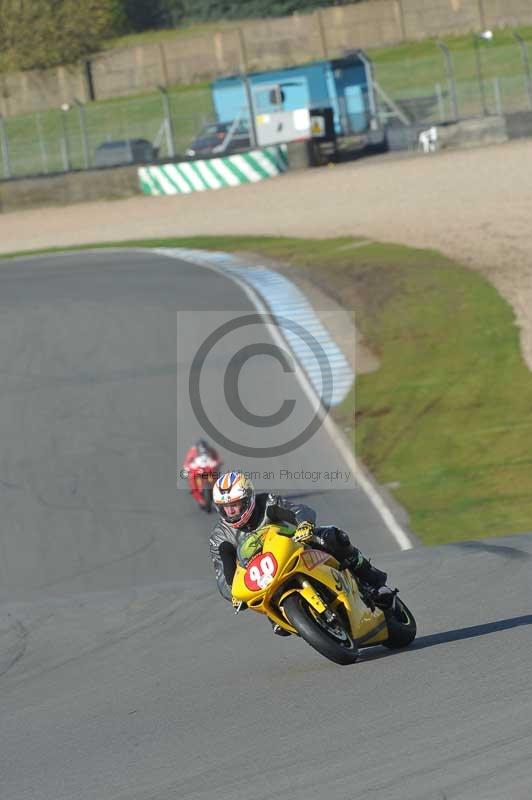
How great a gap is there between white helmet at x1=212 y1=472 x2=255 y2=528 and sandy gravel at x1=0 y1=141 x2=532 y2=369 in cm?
1623

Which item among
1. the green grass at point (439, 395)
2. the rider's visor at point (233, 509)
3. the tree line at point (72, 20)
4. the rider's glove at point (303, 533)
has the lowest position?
the green grass at point (439, 395)

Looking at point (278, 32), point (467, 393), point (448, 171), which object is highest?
point (278, 32)

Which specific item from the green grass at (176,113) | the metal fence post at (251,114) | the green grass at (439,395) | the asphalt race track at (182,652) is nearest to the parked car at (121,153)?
the green grass at (176,113)

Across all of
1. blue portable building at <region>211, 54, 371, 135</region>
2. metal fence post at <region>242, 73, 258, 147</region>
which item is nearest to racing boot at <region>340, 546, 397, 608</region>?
metal fence post at <region>242, 73, 258, 147</region>

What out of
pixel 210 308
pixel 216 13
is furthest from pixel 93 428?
pixel 216 13

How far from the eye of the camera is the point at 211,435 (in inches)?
708

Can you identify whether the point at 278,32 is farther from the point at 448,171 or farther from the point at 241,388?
the point at 241,388

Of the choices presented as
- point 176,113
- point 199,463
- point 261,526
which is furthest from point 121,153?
point 261,526

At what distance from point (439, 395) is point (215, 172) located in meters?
24.9

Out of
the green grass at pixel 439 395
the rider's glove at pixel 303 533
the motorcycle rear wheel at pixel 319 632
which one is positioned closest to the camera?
the motorcycle rear wheel at pixel 319 632

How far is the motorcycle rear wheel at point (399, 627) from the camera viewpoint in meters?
7.58

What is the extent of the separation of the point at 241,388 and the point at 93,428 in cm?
256

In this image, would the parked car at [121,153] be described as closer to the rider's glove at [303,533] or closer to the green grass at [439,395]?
the green grass at [439,395]

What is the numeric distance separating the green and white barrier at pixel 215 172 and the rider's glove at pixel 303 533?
1416 inches
